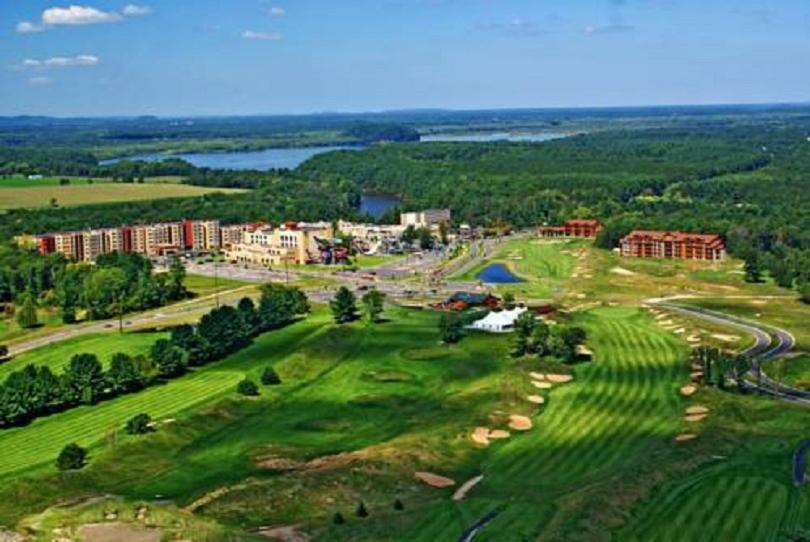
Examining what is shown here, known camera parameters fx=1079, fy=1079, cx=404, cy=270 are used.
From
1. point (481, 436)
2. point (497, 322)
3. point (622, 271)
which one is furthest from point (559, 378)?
point (622, 271)

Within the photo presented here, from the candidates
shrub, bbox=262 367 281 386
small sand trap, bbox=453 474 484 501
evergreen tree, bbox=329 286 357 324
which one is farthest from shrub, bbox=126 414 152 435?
evergreen tree, bbox=329 286 357 324

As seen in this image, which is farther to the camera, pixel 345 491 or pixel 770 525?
pixel 345 491

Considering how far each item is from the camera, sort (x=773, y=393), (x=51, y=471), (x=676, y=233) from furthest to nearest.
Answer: (x=676, y=233) → (x=773, y=393) → (x=51, y=471)

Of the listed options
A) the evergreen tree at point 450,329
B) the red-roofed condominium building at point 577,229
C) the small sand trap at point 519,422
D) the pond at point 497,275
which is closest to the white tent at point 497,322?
the evergreen tree at point 450,329

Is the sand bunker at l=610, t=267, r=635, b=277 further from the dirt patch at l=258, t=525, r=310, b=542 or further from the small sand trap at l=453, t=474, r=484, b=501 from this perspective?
the dirt patch at l=258, t=525, r=310, b=542

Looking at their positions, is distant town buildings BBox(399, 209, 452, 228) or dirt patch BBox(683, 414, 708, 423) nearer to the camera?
dirt patch BBox(683, 414, 708, 423)

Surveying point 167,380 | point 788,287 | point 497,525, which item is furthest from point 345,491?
point 788,287

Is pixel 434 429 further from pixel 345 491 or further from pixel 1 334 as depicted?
pixel 1 334
